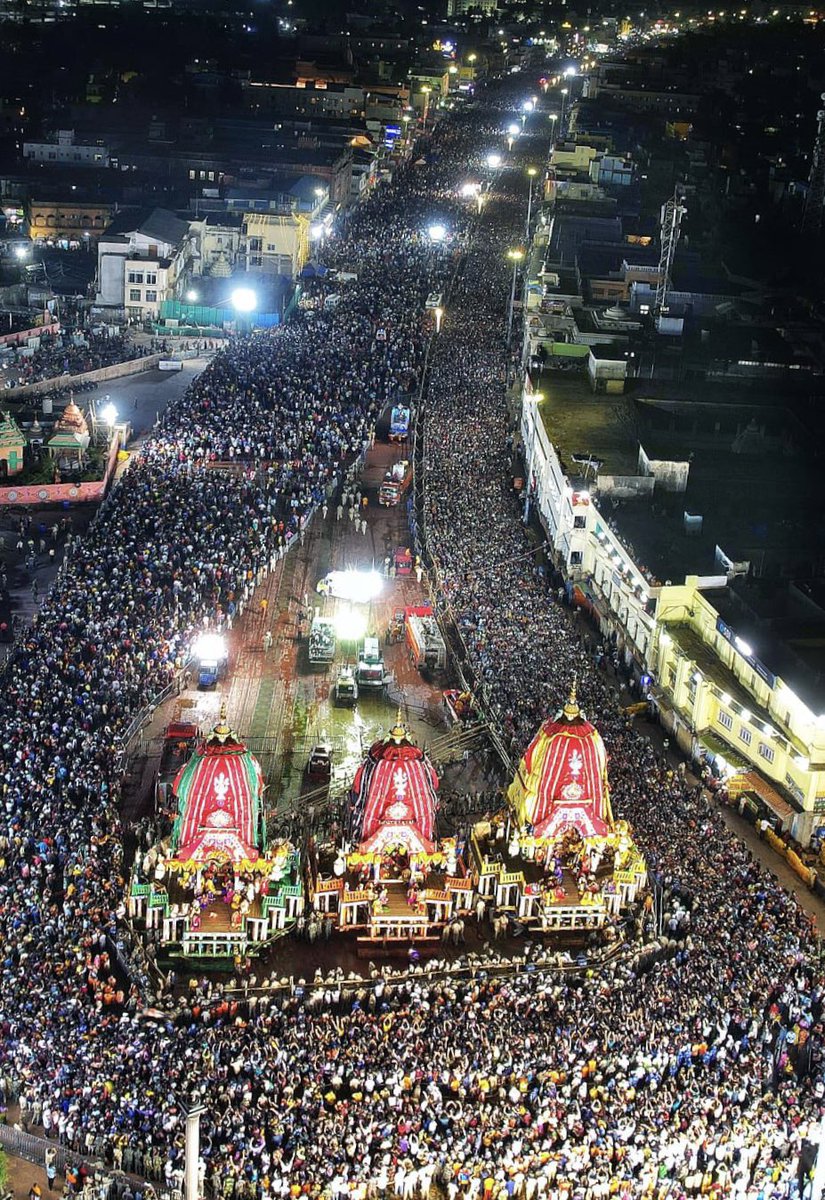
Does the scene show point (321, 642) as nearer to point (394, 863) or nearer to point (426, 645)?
point (426, 645)

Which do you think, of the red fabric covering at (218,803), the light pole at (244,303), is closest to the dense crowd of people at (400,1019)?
the red fabric covering at (218,803)

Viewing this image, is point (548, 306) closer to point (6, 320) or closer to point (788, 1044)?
point (6, 320)

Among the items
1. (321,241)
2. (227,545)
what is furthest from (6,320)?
(227,545)

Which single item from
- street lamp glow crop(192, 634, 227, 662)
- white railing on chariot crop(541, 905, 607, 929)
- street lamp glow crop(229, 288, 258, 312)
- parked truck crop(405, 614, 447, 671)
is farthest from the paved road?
white railing on chariot crop(541, 905, 607, 929)

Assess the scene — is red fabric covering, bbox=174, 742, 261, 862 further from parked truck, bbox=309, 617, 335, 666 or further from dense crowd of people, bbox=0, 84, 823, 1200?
parked truck, bbox=309, 617, 335, 666

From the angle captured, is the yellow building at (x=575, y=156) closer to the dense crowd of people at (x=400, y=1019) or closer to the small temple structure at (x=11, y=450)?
the small temple structure at (x=11, y=450)

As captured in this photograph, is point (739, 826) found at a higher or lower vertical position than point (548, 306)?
lower

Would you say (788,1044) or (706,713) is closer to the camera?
(788,1044)
